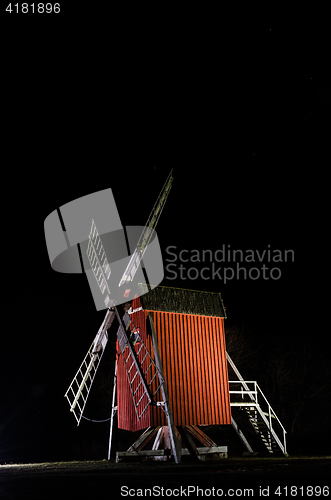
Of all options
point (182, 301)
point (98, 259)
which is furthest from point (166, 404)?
point (98, 259)

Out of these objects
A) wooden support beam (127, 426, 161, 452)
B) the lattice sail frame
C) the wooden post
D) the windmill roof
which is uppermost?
the lattice sail frame

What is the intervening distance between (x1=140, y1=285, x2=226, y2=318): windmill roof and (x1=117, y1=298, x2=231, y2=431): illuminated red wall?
0.19 metres

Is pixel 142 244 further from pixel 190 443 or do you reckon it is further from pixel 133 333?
pixel 190 443

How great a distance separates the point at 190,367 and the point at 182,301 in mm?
2304

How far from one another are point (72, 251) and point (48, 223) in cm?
194

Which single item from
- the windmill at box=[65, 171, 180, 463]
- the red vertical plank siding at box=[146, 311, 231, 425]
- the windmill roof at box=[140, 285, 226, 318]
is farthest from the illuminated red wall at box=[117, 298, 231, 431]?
the windmill at box=[65, 171, 180, 463]

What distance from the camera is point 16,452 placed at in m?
37.1

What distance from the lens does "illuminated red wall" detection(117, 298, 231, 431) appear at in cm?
1505

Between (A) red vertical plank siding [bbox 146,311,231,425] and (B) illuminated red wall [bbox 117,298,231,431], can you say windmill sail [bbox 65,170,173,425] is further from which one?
(A) red vertical plank siding [bbox 146,311,231,425]

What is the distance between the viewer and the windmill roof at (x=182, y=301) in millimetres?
15620

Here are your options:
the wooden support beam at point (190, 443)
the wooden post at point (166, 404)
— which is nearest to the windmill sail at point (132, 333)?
the wooden post at point (166, 404)

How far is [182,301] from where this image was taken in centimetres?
1619

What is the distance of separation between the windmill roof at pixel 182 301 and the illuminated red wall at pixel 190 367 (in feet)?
0.61

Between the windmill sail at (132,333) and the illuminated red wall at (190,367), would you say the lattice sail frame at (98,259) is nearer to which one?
the windmill sail at (132,333)
